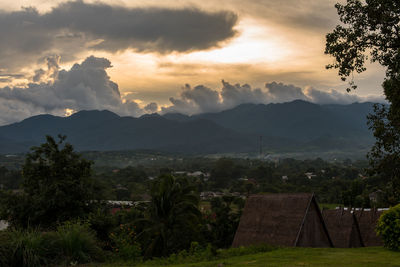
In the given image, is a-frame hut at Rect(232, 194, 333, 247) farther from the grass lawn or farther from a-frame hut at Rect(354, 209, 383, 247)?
a-frame hut at Rect(354, 209, 383, 247)

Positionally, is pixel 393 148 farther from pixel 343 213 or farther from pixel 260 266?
pixel 260 266

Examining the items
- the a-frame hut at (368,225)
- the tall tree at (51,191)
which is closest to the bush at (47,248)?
the tall tree at (51,191)

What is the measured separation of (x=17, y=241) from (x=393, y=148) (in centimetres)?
1751

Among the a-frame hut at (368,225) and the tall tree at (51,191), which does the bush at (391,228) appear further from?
the tall tree at (51,191)

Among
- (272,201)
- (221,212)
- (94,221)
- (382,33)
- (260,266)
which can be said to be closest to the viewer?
(260,266)

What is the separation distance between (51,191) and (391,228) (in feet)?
59.1

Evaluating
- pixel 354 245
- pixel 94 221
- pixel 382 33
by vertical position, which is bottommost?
pixel 354 245

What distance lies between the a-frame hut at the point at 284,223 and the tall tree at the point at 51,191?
980 centimetres

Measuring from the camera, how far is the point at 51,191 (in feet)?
74.5

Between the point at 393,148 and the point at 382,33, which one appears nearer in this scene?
the point at 382,33

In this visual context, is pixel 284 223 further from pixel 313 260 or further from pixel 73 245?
pixel 73 245

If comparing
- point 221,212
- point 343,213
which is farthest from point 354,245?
point 221,212

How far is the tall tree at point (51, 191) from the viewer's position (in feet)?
73.6

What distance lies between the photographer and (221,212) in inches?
1385
